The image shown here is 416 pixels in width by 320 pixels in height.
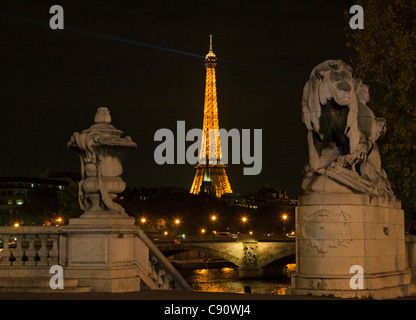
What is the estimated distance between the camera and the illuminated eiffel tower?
15400 cm

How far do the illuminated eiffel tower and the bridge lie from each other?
193 ft

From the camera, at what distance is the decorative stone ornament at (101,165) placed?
1705 centimetres

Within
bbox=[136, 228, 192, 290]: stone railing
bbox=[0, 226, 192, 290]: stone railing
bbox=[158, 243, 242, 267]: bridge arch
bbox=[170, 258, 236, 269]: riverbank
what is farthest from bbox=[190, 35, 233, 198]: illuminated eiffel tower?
bbox=[0, 226, 192, 290]: stone railing

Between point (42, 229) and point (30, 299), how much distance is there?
2913 millimetres

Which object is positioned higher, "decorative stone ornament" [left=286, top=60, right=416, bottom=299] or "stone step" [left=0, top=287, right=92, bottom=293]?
"decorative stone ornament" [left=286, top=60, right=416, bottom=299]

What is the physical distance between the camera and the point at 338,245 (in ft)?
49.4

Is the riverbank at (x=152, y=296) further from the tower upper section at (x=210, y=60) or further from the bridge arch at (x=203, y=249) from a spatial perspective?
the tower upper section at (x=210, y=60)

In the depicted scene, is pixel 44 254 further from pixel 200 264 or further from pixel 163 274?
pixel 200 264

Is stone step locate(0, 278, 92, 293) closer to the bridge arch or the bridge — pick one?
the bridge arch

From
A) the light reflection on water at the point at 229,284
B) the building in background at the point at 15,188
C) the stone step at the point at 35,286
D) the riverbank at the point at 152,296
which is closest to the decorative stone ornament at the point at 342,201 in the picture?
the riverbank at the point at 152,296

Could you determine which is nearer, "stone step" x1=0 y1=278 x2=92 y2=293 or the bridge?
"stone step" x1=0 y1=278 x2=92 y2=293

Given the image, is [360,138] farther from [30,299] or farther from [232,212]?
[232,212]

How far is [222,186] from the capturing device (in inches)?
6299
